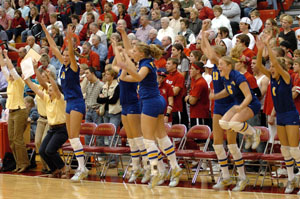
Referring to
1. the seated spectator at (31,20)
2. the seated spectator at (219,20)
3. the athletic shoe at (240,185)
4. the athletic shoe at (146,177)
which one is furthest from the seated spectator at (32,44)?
the athletic shoe at (240,185)

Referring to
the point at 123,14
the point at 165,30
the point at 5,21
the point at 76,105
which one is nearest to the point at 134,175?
the point at 76,105

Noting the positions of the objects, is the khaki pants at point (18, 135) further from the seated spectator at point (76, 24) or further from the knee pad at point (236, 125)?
the seated spectator at point (76, 24)

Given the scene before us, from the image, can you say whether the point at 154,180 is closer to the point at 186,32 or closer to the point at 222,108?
the point at 222,108

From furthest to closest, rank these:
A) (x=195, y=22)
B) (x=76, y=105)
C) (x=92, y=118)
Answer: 1. (x=195, y=22)
2. (x=92, y=118)
3. (x=76, y=105)

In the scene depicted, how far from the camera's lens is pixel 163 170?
8.98 m

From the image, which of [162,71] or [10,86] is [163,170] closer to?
[162,71]

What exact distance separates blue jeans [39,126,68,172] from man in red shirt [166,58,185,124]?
2008mm

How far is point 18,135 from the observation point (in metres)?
10.6

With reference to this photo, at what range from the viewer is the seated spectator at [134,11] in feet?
49.4

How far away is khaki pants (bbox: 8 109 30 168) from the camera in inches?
416

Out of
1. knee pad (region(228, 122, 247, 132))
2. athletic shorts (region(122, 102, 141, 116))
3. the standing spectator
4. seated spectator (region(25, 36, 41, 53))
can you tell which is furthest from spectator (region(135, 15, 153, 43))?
knee pad (region(228, 122, 247, 132))

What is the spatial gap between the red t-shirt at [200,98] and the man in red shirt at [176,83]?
25 centimetres

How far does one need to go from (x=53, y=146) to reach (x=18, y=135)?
117 cm

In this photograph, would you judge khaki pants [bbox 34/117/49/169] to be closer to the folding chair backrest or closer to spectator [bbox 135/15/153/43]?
the folding chair backrest
